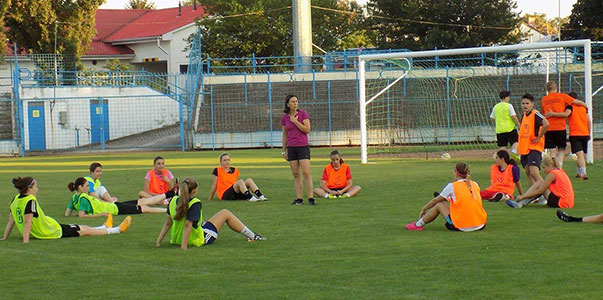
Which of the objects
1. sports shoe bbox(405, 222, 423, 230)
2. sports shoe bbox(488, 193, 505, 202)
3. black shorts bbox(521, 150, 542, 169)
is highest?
black shorts bbox(521, 150, 542, 169)

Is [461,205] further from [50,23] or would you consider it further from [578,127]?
[50,23]

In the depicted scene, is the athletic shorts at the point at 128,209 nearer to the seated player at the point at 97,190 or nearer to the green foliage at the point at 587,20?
the seated player at the point at 97,190

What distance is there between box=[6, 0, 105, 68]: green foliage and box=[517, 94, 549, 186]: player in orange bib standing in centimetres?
3758

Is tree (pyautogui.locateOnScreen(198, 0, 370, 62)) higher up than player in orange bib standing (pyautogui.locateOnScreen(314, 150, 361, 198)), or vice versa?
tree (pyautogui.locateOnScreen(198, 0, 370, 62))

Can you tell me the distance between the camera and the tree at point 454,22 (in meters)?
58.8

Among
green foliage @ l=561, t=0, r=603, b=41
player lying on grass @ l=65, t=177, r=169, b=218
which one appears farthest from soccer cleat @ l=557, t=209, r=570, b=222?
green foliage @ l=561, t=0, r=603, b=41

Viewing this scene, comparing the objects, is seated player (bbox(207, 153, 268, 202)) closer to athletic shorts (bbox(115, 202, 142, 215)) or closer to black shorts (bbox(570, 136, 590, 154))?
athletic shorts (bbox(115, 202, 142, 215))

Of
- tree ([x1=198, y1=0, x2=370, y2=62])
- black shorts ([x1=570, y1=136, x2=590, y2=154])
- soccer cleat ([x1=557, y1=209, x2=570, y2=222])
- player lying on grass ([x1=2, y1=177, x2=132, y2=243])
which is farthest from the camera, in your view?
tree ([x1=198, y1=0, x2=370, y2=62])

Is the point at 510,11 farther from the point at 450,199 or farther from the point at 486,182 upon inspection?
the point at 450,199

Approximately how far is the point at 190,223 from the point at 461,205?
3.40 m

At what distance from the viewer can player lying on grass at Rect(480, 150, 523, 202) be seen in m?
14.1

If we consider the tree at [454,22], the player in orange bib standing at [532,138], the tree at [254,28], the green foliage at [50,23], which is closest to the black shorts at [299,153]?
the player in orange bib standing at [532,138]

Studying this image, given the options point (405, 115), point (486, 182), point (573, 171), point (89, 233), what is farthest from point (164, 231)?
point (405, 115)

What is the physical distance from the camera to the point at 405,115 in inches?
1359
